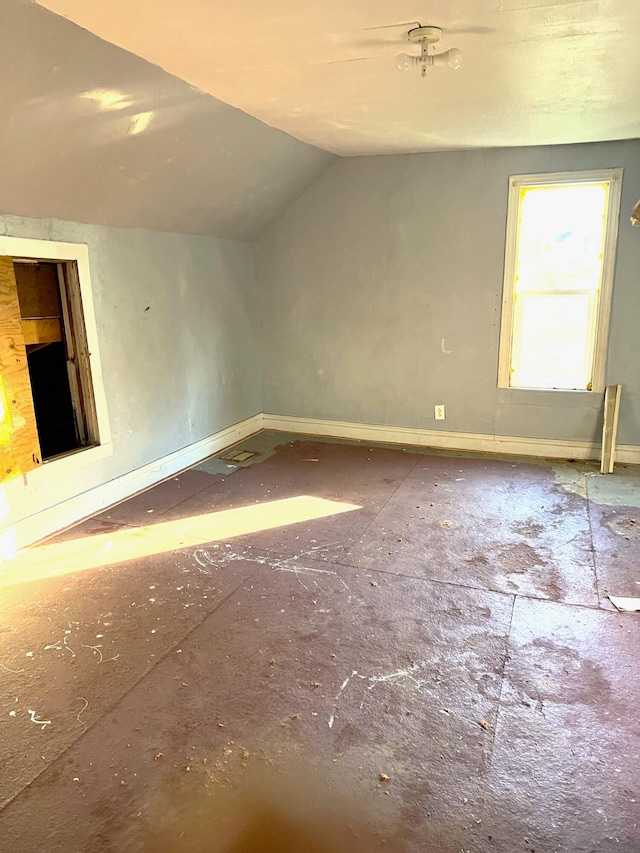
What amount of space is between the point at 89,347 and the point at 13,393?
588 mm

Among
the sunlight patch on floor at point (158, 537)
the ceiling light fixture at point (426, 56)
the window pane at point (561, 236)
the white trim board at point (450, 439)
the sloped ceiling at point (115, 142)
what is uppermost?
the ceiling light fixture at point (426, 56)

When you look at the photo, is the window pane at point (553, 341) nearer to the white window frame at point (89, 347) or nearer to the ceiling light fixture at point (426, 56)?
the ceiling light fixture at point (426, 56)

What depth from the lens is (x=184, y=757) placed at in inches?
69.0

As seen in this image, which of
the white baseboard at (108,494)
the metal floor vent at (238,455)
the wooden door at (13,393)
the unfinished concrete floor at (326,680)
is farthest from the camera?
the metal floor vent at (238,455)

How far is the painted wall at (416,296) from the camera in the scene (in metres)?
4.13

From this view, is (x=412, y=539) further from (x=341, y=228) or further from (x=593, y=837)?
(x=341, y=228)

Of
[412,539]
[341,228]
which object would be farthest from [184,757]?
[341,228]

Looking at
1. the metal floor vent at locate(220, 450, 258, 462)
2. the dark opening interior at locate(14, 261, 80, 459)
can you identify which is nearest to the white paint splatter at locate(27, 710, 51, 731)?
the dark opening interior at locate(14, 261, 80, 459)

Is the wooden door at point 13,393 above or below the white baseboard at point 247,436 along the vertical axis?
above

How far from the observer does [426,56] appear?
2270mm

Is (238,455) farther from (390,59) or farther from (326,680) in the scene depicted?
(390,59)

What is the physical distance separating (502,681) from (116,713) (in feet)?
4.35

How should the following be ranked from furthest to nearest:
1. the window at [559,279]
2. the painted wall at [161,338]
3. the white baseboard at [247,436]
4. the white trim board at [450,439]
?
the white trim board at [450,439], the window at [559,279], the painted wall at [161,338], the white baseboard at [247,436]

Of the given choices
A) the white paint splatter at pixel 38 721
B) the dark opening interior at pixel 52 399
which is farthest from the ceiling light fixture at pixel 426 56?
the white paint splatter at pixel 38 721
